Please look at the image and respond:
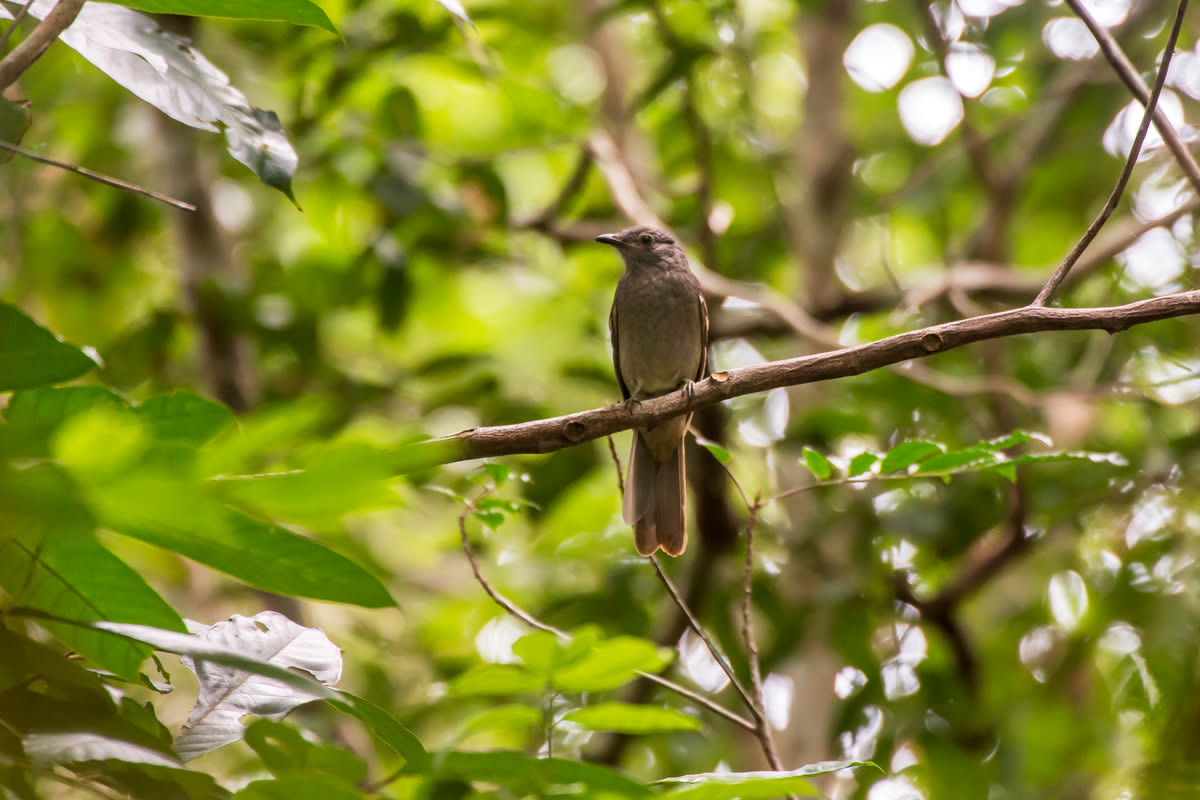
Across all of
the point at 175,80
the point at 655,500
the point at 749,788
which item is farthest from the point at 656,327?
the point at 749,788

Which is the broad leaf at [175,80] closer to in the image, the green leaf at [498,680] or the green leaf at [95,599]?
the green leaf at [95,599]

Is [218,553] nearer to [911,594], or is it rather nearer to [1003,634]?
[911,594]

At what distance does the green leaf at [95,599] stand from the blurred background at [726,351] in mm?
2023

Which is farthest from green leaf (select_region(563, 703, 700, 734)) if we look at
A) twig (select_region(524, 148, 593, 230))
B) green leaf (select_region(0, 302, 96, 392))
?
twig (select_region(524, 148, 593, 230))

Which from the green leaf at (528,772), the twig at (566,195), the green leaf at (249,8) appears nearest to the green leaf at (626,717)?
the green leaf at (528,772)

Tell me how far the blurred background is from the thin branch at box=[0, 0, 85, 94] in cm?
221

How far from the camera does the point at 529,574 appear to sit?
5.64m

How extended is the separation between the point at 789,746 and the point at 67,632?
3.65m

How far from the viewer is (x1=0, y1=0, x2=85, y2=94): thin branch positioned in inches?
60.1

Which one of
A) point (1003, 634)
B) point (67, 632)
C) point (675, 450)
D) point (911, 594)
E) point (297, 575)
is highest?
point (297, 575)

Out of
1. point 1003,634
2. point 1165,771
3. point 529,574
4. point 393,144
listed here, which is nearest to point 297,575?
point 1165,771

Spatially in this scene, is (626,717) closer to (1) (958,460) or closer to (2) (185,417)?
(2) (185,417)

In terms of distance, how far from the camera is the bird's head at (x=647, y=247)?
16.8 ft

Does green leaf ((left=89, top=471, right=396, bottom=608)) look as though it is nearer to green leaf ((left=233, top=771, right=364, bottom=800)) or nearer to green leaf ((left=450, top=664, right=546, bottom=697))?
green leaf ((left=450, top=664, right=546, bottom=697))
